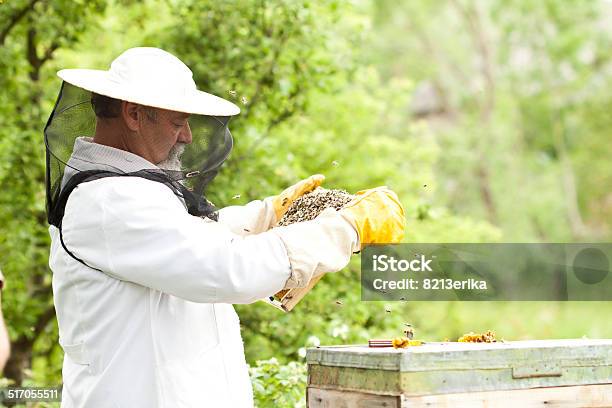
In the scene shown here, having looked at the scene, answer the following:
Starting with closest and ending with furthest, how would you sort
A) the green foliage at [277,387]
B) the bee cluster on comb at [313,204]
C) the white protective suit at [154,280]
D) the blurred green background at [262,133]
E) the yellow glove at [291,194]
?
the white protective suit at [154,280] < the bee cluster on comb at [313,204] < the yellow glove at [291,194] < the green foliage at [277,387] < the blurred green background at [262,133]

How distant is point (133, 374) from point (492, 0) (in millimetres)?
19910

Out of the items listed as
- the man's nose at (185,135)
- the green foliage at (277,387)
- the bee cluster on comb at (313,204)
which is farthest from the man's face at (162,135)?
the green foliage at (277,387)

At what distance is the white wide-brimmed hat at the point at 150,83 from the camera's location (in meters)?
2.21

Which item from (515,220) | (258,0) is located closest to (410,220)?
(258,0)

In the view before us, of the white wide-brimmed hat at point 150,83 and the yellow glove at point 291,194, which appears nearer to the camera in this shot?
the white wide-brimmed hat at point 150,83

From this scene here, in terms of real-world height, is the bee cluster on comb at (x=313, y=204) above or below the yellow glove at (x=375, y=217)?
above

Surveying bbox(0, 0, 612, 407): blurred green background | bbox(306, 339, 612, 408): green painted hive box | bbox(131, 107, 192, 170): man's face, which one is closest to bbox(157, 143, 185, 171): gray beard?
bbox(131, 107, 192, 170): man's face

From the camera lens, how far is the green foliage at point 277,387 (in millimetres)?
3631

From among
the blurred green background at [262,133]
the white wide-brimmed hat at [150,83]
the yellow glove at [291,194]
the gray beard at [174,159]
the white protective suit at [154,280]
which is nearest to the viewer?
the white protective suit at [154,280]

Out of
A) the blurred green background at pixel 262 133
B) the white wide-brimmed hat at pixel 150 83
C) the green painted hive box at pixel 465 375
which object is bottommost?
the green painted hive box at pixel 465 375

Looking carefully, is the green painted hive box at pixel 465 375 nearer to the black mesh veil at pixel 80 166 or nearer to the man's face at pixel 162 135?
the black mesh veil at pixel 80 166

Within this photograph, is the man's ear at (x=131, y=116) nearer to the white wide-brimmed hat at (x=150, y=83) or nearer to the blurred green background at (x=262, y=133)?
the white wide-brimmed hat at (x=150, y=83)

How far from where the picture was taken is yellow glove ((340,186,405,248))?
225 centimetres

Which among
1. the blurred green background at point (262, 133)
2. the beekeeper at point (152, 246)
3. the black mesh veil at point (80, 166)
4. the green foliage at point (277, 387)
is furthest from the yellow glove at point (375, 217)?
the green foliage at point (277, 387)
